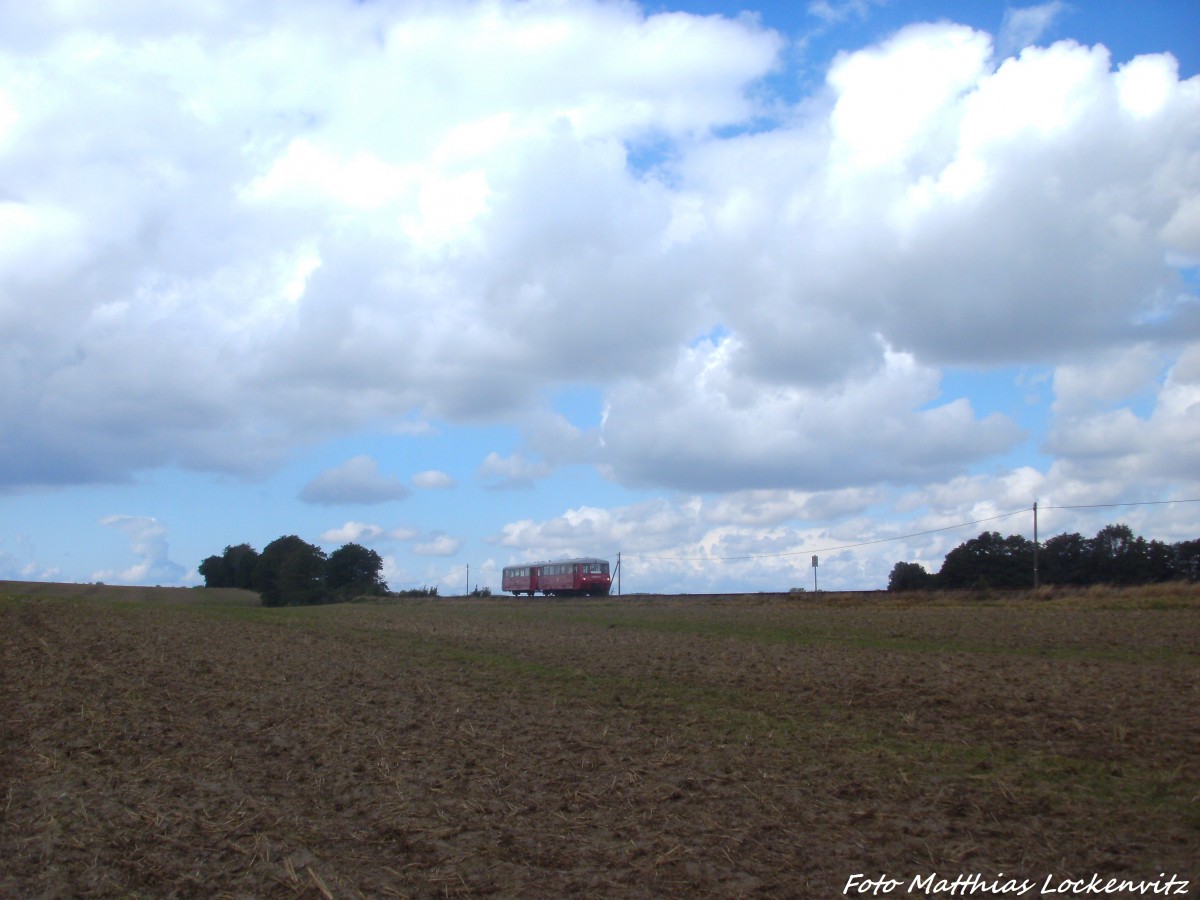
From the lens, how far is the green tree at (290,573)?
10450 centimetres

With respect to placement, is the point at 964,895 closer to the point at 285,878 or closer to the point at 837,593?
the point at 285,878

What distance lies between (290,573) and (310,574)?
7.48ft

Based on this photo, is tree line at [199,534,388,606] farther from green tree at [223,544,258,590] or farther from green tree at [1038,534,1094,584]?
green tree at [1038,534,1094,584]

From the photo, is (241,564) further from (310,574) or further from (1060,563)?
(1060,563)

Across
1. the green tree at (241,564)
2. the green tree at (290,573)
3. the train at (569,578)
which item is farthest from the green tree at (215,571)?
the train at (569,578)

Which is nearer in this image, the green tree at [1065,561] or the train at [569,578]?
the green tree at [1065,561]

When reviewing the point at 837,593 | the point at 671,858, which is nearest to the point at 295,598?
the point at 837,593

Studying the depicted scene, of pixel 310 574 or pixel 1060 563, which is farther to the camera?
pixel 310 574

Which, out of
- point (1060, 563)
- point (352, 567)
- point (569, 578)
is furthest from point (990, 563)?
point (352, 567)

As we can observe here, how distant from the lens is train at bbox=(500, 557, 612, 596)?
85188 mm

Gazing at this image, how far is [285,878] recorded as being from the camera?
28.3 ft

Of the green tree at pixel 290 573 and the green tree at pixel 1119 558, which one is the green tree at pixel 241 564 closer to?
the green tree at pixel 290 573

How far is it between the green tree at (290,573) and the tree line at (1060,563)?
202 feet

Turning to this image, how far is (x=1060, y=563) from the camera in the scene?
77.0 m
